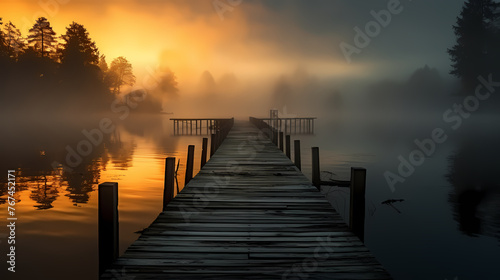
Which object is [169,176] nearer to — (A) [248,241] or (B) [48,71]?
(A) [248,241]

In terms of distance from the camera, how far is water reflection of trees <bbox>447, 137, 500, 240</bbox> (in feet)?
38.1

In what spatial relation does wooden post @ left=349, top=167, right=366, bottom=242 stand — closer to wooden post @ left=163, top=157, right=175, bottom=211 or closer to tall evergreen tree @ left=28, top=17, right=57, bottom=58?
wooden post @ left=163, top=157, right=175, bottom=211

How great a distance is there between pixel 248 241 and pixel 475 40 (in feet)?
247

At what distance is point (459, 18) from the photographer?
222 feet

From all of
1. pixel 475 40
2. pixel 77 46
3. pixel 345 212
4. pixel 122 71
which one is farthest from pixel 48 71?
pixel 475 40

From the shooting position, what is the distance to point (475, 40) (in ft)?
217

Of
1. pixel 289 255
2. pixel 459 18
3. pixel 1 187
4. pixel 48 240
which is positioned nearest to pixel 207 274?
pixel 289 255

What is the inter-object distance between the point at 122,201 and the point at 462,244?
35.8ft

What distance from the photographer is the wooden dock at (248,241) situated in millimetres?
4121

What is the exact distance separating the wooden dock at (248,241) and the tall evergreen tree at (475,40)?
7185cm

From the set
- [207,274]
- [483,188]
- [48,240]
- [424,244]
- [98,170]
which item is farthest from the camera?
[98,170]

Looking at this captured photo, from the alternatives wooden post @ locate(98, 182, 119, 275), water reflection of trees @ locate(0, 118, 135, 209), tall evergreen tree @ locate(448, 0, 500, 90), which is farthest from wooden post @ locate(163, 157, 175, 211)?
tall evergreen tree @ locate(448, 0, 500, 90)

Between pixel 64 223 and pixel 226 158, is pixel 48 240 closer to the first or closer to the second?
pixel 64 223

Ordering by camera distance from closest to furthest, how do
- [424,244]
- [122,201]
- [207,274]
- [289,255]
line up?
[207,274]
[289,255]
[424,244]
[122,201]
